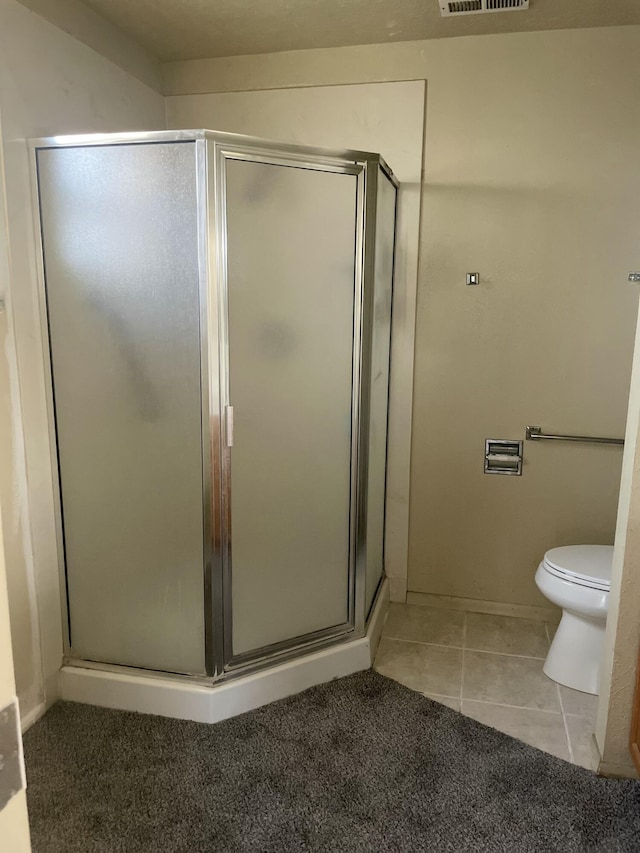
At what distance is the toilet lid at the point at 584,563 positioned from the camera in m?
2.29

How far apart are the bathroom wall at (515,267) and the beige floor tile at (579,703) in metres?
0.57

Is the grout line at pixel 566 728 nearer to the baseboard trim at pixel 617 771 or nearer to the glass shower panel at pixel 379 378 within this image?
the baseboard trim at pixel 617 771

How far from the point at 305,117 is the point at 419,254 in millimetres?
754

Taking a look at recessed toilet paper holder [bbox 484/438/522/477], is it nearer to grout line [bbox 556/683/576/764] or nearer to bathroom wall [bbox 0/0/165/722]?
grout line [bbox 556/683/576/764]

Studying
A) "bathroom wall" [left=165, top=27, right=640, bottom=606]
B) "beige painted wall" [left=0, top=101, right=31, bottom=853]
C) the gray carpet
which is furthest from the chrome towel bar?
"beige painted wall" [left=0, top=101, right=31, bottom=853]

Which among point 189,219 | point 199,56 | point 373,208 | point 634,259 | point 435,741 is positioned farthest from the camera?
point 199,56

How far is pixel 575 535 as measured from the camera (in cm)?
279

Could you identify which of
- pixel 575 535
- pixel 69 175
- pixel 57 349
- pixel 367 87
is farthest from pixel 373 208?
pixel 575 535

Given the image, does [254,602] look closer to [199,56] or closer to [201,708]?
[201,708]

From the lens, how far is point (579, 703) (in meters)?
2.29

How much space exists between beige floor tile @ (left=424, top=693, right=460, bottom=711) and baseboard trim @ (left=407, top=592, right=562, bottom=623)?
27.5 inches

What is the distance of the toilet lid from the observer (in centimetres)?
229

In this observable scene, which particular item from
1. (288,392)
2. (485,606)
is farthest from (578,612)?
(288,392)

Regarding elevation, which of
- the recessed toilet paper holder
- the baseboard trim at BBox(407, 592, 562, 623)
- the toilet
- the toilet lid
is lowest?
the baseboard trim at BBox(407, 592, 562, 623)
